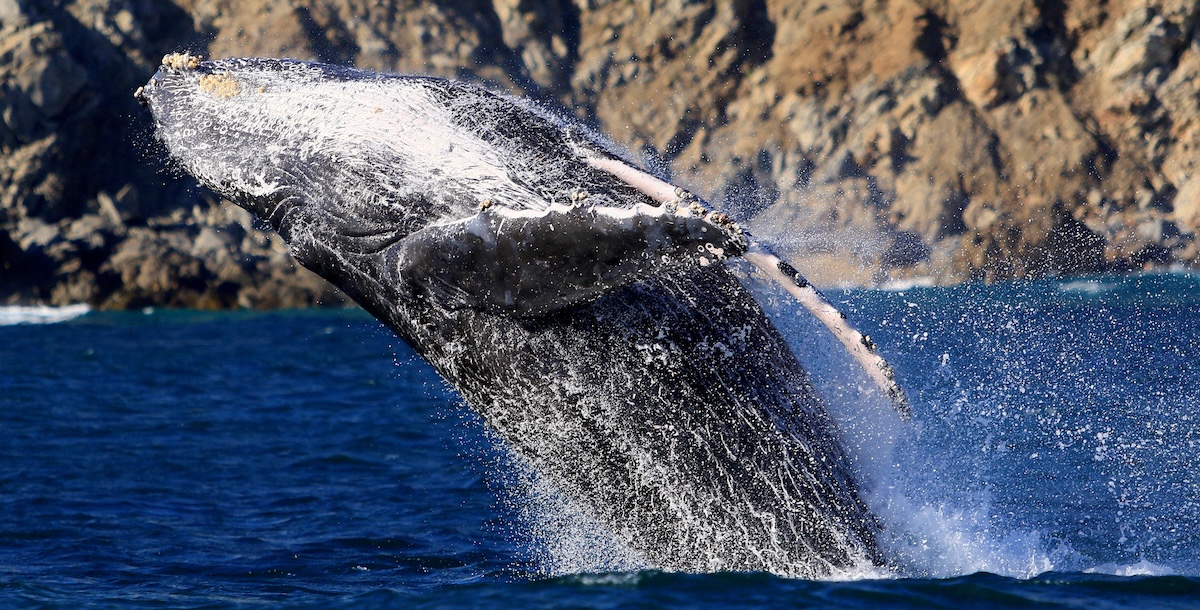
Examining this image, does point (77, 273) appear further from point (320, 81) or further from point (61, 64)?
point (320, 81)

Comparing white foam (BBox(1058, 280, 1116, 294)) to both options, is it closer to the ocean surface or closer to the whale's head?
the ocean surface

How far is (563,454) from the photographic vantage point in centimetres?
739

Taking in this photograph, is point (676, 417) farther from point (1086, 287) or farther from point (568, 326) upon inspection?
point (1086, 287)

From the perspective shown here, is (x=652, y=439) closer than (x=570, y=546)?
Yes

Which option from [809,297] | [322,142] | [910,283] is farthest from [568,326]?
[910,283]

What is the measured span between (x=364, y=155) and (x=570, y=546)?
10.3 ft

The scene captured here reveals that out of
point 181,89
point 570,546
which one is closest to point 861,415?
point 570,546

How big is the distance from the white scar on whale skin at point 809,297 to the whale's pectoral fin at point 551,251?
0.65 meters

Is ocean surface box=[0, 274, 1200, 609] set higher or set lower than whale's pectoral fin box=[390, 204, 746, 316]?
lower

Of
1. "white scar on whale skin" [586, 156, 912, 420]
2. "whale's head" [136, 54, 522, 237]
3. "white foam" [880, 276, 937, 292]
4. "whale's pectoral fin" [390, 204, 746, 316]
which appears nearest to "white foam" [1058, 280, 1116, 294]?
"white foam" [880, 276, 937, 292]

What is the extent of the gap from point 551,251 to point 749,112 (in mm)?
55027

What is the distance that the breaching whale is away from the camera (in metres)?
6.93

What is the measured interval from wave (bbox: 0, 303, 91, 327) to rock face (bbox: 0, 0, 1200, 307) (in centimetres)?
65

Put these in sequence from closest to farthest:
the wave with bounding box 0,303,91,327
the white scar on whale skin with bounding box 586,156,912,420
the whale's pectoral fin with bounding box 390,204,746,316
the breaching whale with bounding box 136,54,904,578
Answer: the whale's pectoral fin with bounding box 390,204,746,316
the white scar on whale skin with bounding box 586,156,912,420
the breaching whale with bounding box 136,54,904,578
the wave with bounding box 0,303,91,327
